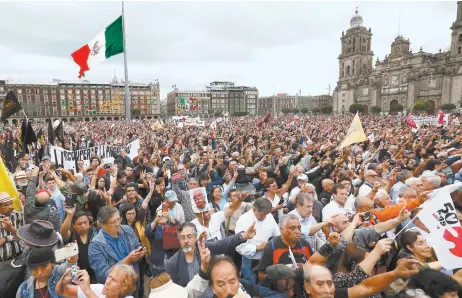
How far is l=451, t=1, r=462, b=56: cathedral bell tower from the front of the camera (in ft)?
192

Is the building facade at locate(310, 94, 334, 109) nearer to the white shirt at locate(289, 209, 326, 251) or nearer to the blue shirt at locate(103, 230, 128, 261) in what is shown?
the white shirt at locate(289, 209, 326, 251)

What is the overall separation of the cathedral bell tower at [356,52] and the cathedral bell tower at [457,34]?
22.7m

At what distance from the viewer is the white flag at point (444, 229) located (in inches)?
97.0

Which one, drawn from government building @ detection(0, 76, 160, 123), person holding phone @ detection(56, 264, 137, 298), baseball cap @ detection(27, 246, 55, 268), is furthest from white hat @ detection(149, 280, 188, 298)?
government building @ detection(0, 76, 160, 123)

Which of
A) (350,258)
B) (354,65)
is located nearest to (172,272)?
(350,258)

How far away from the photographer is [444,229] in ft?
8.45

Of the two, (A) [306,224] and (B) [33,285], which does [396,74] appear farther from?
(B) [33,285]

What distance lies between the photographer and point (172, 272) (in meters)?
3.01

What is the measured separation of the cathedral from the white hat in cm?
6752

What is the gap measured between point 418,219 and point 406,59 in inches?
3039

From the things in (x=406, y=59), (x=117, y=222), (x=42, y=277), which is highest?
(x=406, y=59)

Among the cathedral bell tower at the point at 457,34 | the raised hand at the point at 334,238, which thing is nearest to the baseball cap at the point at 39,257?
the raised hand at the point at 334,238

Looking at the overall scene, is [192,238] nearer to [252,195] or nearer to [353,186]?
[252,195]

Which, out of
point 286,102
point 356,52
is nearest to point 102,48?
point 356,52
